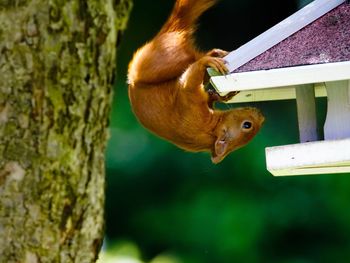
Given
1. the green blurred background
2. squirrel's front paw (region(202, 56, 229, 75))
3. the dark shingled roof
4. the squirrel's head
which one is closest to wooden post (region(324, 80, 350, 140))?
the dark shingled roof

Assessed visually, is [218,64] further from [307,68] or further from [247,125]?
[247,125]

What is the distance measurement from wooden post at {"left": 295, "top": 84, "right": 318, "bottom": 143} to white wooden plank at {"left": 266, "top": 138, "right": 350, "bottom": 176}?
173 millimetres

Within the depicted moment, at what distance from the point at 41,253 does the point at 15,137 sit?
21 cm

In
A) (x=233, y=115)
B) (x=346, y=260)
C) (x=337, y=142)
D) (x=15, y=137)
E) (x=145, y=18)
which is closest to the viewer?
(x=15, y=137)

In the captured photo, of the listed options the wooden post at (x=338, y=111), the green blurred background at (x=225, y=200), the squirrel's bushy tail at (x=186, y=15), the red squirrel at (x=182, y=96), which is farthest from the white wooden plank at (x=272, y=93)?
the green blurred background at (x=225, y=200)

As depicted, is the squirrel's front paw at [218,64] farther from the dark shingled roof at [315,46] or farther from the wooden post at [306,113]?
the wooden post at [306,113]

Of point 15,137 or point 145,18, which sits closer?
point 15,137

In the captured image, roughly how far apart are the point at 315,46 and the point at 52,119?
1.01 m

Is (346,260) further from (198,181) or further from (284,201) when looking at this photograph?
(198,181)

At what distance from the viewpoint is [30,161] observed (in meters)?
1.76

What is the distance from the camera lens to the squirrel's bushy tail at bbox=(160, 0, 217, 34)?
346 cm

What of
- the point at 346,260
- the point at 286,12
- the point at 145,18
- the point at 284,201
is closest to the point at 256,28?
the point at 286,12

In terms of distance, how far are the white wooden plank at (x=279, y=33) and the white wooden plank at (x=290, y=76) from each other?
0.06 meters

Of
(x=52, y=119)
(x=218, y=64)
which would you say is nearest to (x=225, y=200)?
(x=218, y=64)
